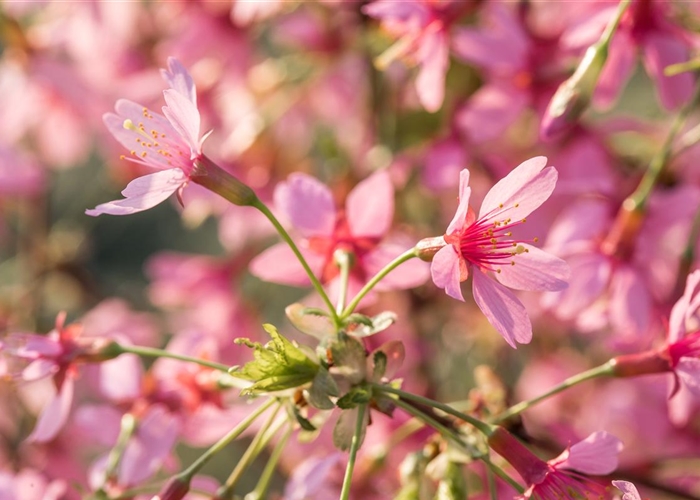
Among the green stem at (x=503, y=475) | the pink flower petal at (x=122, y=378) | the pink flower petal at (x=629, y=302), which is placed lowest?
the pink flower petal at (x=629, y=302)

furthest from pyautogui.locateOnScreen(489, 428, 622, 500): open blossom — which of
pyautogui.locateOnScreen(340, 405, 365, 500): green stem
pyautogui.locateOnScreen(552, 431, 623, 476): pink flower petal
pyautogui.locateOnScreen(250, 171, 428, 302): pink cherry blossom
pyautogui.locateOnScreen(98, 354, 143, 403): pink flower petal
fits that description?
pyautogui.locateOnScreen(98, 354, 143, 403): pink flower petal

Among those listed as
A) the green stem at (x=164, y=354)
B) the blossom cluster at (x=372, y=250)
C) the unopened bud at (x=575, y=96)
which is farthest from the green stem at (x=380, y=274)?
the unopened bud at (x=575, y=96)

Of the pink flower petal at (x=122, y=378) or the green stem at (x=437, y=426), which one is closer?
the green stem at (x=437, y=426)

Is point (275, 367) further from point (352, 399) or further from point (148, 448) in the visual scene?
point (148, 448)

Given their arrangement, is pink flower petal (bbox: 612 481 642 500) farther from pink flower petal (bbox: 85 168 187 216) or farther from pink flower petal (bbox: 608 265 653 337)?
pink flower petal (bbox: 85 168 187 216)

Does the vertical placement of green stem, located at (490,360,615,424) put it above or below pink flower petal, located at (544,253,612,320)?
above

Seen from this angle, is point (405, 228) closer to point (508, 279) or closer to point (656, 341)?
point (656, 341)

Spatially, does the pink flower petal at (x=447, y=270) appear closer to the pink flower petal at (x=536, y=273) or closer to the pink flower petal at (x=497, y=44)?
the pink flower petal at (x=536, y=273)
